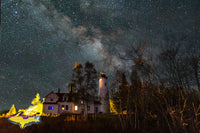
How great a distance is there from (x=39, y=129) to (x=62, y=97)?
2288 cm

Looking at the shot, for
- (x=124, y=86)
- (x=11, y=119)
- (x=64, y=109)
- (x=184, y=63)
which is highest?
(x=184, y=63)

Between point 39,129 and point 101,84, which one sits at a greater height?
point 101,84

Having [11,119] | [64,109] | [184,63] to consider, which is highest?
[184,63]

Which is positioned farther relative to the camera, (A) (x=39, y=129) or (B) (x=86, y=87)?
(B) (x=86, y=87)

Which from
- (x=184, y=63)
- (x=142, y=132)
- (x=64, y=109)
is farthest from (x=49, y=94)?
(x=184, y=63)

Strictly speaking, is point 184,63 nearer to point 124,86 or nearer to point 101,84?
point 124,86

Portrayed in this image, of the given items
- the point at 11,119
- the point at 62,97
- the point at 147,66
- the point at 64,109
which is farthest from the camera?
the point at 62,97

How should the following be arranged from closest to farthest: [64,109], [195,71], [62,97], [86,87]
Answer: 1. [195,71]
2. [86,87]
3. [64,109]
4. [62,97]

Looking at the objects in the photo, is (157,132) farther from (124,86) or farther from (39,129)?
(39,129)

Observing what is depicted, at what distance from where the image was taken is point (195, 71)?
24.9 feet

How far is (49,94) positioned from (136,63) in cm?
2907

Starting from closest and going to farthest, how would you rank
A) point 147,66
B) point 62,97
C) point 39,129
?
point 147,66 < point 39,129 < point 62,97

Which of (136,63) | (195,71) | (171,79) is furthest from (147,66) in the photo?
(195,71)

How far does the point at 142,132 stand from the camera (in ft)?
36.2
